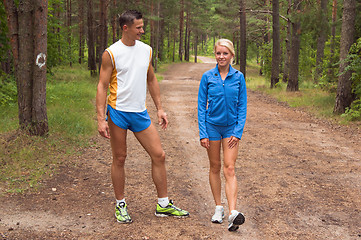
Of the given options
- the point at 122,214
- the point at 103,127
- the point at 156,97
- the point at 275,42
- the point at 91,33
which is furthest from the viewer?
the point at 91,33

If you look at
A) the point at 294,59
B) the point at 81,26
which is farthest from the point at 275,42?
the point at 81,26

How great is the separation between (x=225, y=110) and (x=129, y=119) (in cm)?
107

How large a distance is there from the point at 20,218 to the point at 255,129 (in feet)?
23.7

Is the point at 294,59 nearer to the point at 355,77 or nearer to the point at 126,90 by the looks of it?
the point at 355,77

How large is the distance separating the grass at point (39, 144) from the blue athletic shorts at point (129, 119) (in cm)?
221

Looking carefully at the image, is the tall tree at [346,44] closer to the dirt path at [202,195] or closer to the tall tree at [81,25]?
the dirt path at [202,195]

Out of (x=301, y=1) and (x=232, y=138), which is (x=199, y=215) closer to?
(x=232, y=138)

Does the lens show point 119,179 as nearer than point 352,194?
Yes

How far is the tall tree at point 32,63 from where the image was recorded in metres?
7.61

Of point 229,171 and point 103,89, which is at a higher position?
point 103,89

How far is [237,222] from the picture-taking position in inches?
159

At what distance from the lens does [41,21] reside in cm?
766

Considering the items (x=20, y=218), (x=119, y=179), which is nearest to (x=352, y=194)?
(x=119, y=179)

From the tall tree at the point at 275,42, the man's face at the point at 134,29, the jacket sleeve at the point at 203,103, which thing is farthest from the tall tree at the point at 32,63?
the tall tree at the point at 275,42
